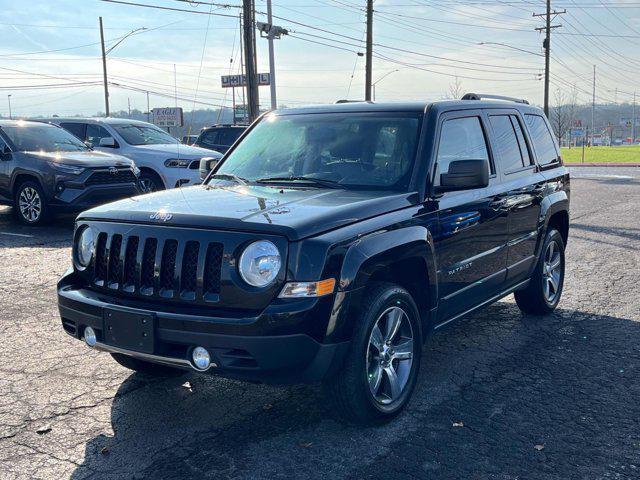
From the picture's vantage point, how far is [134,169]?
1187cm

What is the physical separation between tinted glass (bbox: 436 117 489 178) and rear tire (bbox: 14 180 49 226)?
320 inches

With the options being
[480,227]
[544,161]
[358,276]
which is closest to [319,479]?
[358,276]

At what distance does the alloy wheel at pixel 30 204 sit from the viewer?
11.3 m

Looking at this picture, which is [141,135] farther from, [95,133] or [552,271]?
[552,271]

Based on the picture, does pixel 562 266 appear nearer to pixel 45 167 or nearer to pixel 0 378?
pixel 0 378

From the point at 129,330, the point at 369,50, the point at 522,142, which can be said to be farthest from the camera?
the point at 369,50

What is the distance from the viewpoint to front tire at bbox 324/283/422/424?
12.1ft

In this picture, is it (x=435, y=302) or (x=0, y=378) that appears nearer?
(x=435, y=302)

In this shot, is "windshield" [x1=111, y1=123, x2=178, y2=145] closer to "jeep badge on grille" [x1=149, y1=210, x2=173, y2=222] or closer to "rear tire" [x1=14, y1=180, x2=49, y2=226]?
"rear tire" [x1=14, y1=180, x2=49, y2=226]

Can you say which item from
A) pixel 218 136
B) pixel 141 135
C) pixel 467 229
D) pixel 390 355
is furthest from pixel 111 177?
pixel 390 355

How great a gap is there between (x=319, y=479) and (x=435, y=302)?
57.3 inches

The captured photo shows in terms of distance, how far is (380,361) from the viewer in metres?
3.99

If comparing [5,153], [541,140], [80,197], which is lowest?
[80,197]

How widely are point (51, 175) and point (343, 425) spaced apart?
863 cm
